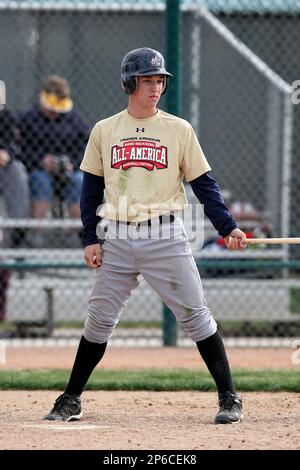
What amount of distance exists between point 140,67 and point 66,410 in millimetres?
1687

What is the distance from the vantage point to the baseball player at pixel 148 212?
5137 mm

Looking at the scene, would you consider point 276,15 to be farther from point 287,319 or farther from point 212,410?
point 212,410

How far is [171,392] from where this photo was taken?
6.51 meters

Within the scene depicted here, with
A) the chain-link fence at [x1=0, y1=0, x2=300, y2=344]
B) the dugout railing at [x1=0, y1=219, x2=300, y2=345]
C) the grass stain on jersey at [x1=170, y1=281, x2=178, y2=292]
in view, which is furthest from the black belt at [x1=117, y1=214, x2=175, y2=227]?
the dugout railing at [x1=0, y1=219, x2=300, y2=345]

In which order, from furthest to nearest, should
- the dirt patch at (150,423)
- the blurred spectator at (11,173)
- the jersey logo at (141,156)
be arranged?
the blurred spectator at (11,173), the jersey logo at (141,156), the dirt patch at (150,423)

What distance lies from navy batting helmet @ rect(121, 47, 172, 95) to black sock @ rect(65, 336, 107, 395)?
124 cm

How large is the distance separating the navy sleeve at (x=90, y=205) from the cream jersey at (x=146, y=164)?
90mm

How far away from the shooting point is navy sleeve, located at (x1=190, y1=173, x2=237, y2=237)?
520 cm

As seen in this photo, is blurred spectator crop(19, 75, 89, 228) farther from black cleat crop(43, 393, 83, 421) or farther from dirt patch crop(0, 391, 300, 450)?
black cleat crop(43, 393, 83, 421)

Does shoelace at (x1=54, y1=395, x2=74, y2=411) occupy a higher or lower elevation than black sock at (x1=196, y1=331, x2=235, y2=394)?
lower

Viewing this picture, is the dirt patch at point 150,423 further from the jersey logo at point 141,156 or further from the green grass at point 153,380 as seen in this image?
the jersey logo at point 141,156

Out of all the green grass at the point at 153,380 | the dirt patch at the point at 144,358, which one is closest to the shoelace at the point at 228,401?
the green grass at the point at 153,380

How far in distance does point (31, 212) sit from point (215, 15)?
104 inches

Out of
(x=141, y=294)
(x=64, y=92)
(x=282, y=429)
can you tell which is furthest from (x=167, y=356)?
(x=282, y=429)
